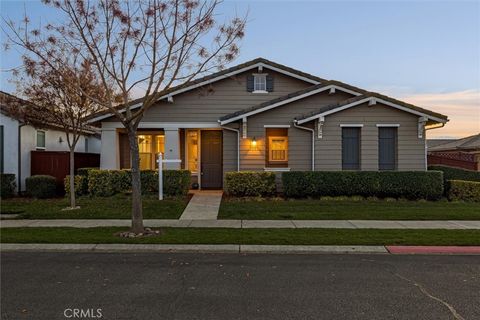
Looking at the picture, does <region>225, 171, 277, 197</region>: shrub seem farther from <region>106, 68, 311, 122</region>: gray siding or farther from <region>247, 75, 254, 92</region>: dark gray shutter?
<region>247, 75, 254, 92</region>: dark gray shutter

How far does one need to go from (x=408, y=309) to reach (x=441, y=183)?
1178cm

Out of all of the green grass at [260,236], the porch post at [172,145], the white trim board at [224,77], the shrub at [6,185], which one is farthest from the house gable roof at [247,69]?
the green grass at [260,236]

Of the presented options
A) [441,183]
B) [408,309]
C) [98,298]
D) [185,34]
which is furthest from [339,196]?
[98,298]

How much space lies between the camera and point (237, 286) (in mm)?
5926

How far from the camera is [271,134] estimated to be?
687 inches

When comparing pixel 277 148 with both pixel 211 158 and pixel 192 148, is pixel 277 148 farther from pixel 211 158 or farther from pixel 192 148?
pixel 192 148

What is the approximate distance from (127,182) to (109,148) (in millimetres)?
2808

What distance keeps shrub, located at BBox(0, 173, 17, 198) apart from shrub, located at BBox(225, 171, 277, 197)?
853 centimetres

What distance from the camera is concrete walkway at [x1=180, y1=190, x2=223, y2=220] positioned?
12391 mm

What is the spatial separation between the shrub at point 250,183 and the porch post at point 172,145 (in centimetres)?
294

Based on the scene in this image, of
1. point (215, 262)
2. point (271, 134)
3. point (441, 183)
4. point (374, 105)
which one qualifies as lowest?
point (215, 262)

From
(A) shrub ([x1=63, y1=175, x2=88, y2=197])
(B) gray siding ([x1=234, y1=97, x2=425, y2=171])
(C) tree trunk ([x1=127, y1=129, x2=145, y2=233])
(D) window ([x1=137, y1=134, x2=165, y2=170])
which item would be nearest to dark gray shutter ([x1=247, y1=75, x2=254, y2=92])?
(B) gray siding ([x1=234, y1=97, x2=425, y2=171])

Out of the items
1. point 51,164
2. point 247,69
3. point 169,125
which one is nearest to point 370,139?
point 247,69

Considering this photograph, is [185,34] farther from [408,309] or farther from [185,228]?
[408,309]
